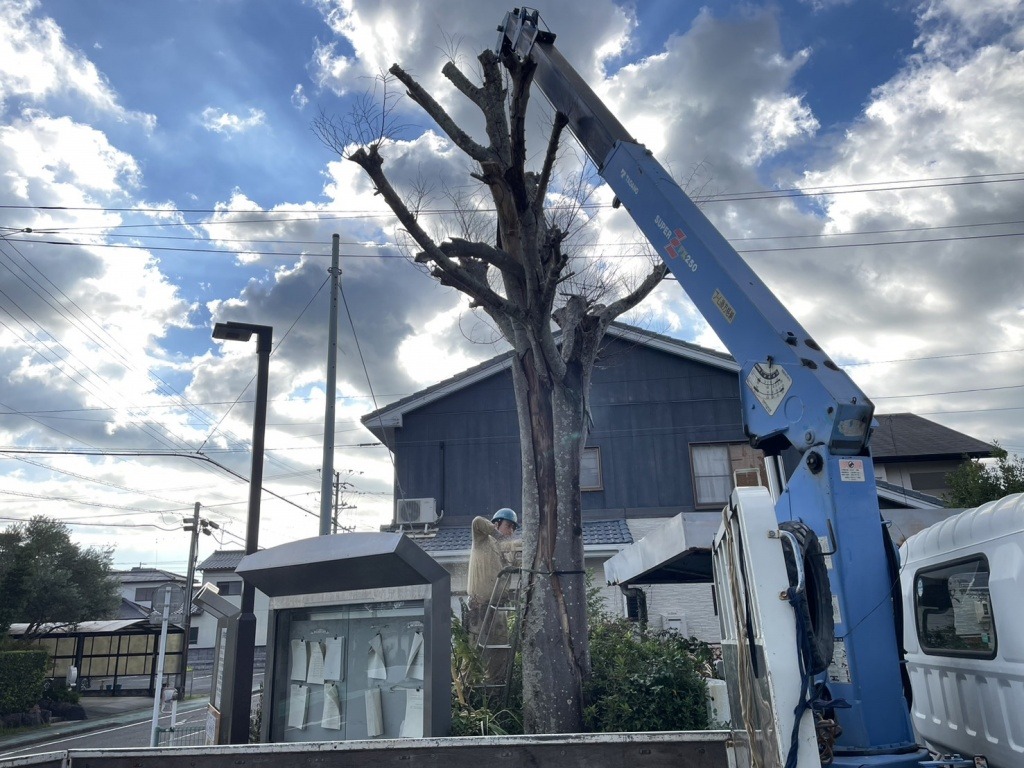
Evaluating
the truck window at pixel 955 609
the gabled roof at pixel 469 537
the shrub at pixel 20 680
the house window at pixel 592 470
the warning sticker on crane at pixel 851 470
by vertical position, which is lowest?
the shrub at pixel 20 680

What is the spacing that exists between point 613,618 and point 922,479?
642 inches

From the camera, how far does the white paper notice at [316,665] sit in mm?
6695

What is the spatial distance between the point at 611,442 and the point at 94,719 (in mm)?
20027

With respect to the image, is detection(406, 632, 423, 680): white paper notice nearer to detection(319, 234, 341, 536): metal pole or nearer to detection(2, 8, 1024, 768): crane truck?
detection(2, 8, 1024, 768): crane truck

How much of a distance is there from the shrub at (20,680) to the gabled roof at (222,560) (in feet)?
94.4

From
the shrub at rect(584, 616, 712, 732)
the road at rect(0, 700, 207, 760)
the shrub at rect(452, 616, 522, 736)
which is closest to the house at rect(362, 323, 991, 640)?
the road at rect(0, 700, 207, 760)

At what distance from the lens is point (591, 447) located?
20.2m

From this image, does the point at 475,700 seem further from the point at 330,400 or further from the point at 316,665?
the point at 330,400

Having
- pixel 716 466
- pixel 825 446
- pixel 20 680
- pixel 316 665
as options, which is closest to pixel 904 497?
pixel 716 466

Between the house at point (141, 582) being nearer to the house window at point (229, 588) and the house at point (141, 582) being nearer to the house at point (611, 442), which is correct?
the house window at point (229, 588)

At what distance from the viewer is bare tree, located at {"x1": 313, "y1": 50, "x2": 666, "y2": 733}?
23.9 ft

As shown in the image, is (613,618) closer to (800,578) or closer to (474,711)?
(474,711)

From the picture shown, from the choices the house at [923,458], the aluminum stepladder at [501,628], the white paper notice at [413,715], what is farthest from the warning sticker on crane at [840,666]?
the house at [923,458]

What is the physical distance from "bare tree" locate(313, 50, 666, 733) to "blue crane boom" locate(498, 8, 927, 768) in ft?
5.80
